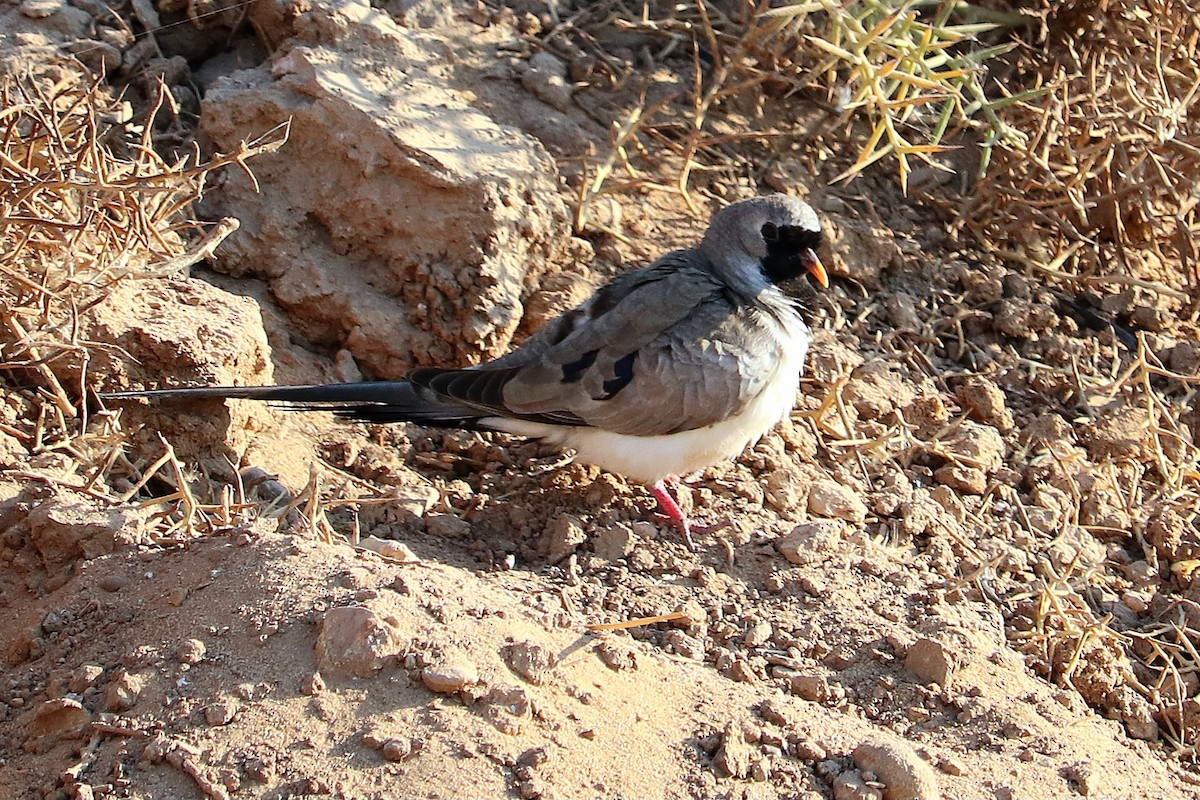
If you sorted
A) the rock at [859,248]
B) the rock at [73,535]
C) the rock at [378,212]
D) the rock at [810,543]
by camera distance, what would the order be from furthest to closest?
1. the rock at [859,248]
2. the rock at [378,212]
3. the rock at [810,543]
4. the rock at [73,535]

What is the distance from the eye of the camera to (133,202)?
4047 millimetres

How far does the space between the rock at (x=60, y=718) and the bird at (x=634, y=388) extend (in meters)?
1.31

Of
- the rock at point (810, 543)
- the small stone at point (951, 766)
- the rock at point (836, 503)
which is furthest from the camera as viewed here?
the rock at point (836, 503)

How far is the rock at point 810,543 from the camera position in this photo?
158 inches

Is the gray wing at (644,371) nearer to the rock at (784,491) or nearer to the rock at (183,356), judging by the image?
the rock at (784,491)

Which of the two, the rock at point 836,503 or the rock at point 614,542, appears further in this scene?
the rock at point 836,503

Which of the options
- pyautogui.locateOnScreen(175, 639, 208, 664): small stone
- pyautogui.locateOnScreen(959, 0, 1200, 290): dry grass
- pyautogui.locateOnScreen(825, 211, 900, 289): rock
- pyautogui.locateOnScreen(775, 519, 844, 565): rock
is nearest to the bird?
pyautogui.locateOnScreen(775, 519, 844, 565): rock

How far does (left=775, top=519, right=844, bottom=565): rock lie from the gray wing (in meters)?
0.44

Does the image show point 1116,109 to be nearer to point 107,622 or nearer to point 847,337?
point 847,337

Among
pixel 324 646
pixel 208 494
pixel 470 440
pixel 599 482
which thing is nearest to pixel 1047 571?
pixel 599 482

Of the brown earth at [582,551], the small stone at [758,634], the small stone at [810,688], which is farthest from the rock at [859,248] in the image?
the small stone at [810,688]

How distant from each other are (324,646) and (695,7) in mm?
3848

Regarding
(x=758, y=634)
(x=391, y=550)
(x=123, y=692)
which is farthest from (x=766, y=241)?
(x=123, y=692)

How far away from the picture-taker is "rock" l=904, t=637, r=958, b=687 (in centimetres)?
359
